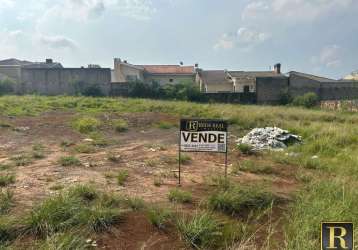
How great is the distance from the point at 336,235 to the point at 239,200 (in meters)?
2.45

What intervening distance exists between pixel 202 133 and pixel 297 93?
31964 millimetres

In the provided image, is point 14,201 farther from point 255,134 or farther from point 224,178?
point 255,134

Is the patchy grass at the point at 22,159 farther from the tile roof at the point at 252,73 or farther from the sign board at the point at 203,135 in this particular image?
the tile roof at the point at 252,73

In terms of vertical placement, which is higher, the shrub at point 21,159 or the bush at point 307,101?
the bush at point 307,101

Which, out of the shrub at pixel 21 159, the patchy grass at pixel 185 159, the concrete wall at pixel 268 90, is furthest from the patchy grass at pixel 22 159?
the concrete wall at pixel 268 90

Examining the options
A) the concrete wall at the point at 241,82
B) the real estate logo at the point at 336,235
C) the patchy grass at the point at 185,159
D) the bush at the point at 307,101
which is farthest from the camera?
the concrete wall at the point at 241,82

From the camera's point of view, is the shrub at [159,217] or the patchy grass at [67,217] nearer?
the patchy grass at [67,217]

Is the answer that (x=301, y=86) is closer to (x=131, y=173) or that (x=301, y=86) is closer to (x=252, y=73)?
(x=252, y=73)

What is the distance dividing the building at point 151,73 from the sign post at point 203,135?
40987mm

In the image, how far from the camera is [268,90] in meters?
34.4

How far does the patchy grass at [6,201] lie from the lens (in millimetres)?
4035

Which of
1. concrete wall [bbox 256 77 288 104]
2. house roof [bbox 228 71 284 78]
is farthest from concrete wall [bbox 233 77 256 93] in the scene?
concrete wall [bbox 256 77 288 104]

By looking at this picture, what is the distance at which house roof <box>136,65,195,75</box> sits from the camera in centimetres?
4825

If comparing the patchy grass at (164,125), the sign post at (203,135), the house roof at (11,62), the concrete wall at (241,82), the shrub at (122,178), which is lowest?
the shrub at (122,178)
